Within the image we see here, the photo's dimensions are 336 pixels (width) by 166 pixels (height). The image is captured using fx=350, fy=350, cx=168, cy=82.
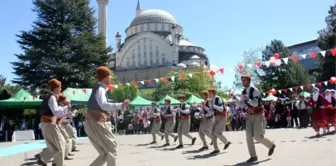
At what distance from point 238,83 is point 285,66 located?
942cm

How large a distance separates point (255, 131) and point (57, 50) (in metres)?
31.3

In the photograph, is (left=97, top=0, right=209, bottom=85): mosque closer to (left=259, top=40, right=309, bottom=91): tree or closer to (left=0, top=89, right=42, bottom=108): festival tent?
(left=259, top=40, right=309, bottom=91): tree

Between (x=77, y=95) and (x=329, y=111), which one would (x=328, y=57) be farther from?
(x=77, y=95)

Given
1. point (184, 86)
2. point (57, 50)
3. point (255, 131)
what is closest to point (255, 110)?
point (255, 131)

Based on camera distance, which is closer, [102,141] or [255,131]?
[102,141]

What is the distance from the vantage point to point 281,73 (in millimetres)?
60594

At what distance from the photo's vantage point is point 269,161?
7.98m

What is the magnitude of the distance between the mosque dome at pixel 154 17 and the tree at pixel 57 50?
200ft

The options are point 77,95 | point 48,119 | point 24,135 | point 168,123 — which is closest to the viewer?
point 48,119

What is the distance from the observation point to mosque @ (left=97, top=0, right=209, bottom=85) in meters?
90.1

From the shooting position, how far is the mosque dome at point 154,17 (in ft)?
324

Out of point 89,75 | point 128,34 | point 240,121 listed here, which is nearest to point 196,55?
point 128,34

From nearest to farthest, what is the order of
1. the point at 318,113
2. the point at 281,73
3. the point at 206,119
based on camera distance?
the point at 206,119
the point at 318,113
the point at 281,73

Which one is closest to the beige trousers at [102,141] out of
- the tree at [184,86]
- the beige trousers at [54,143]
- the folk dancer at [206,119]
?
the beige trousers at [54,143]
